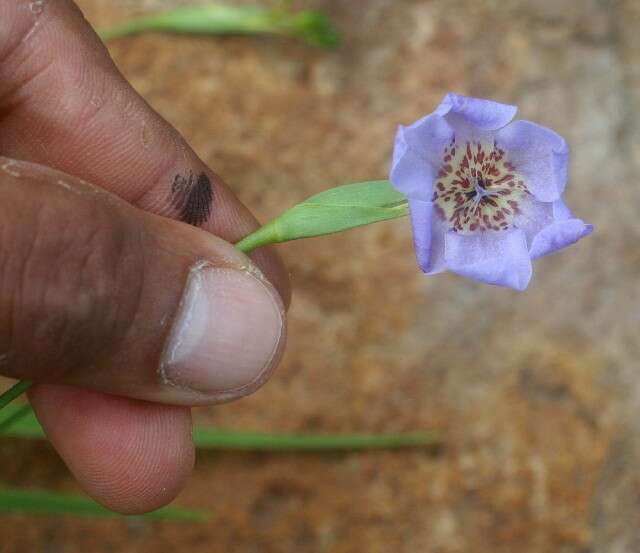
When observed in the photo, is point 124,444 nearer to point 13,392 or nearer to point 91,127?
Answer: point 13,392

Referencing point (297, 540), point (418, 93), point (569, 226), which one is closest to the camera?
point (569, 226)

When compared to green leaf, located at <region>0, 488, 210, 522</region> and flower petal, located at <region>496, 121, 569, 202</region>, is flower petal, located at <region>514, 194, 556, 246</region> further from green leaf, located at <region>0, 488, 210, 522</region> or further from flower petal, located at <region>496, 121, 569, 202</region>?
green leaf, located at <region>0, 488, 210, 522</region>

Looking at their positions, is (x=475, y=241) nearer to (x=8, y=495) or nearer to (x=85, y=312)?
(x=85, y=312)

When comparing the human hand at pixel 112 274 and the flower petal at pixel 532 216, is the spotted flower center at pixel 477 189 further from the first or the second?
the human hand at pixel 112 274

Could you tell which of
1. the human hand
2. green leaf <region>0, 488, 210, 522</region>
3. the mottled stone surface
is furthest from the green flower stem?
the mottled stone surface

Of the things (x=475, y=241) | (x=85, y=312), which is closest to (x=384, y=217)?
(x=475, y=241)

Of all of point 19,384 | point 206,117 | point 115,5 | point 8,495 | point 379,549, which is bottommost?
point 379,549
